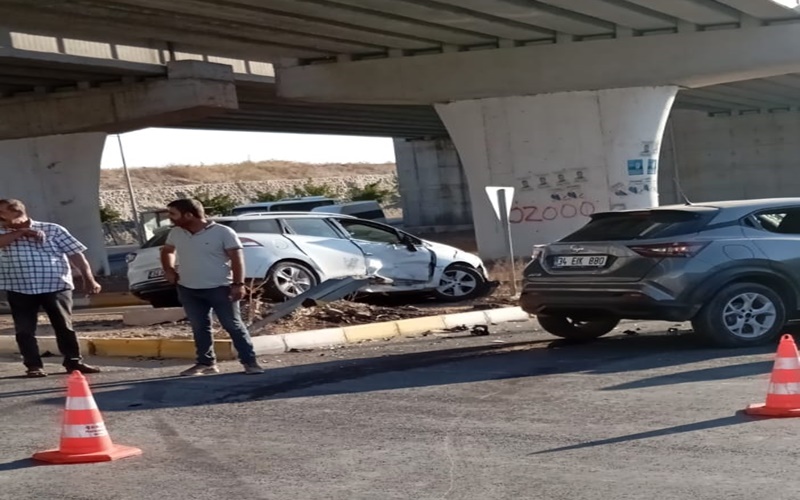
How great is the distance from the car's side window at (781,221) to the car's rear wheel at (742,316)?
0.59 m

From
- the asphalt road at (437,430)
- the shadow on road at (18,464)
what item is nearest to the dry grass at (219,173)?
the asphalt road at (437,430)

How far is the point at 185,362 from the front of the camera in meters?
11.7

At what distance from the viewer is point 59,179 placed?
31.8 meters

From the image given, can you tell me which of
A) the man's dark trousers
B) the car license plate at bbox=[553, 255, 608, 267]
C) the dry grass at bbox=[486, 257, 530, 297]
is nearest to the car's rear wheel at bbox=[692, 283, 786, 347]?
the car license plate at bbox=[553, 255, 608, 267]

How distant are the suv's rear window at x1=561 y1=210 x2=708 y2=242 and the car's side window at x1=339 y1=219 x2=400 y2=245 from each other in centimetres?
540

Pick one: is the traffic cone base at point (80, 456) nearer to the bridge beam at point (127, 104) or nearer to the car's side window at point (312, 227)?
the car's side window at point (312, 227)

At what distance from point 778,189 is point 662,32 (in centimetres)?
2832

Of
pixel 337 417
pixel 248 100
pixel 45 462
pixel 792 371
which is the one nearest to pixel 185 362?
pixel 337 417

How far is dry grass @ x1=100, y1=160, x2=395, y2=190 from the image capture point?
9757 cm

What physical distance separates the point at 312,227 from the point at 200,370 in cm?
578

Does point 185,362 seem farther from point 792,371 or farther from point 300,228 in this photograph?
point 792,371

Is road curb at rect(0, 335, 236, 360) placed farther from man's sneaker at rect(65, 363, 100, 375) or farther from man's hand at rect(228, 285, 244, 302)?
man's hand at rect(228, 285, 244, 302)

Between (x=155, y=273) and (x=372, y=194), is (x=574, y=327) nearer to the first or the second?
(x=155, y=273)

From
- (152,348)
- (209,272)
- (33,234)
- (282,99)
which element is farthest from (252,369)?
(282,99)
